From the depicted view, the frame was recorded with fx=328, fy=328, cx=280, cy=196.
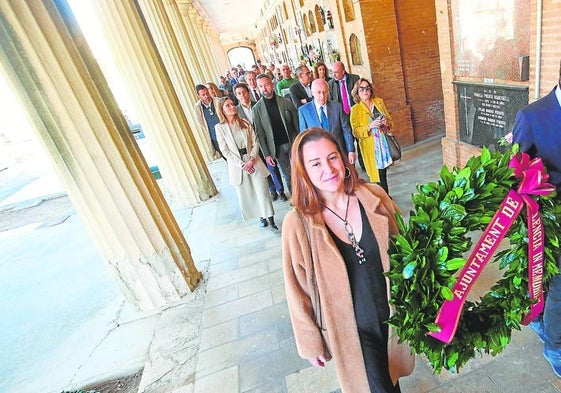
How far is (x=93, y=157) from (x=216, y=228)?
260 centimetres

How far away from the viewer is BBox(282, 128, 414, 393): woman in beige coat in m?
1.55

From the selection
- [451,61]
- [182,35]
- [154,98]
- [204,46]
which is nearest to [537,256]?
[451,61]

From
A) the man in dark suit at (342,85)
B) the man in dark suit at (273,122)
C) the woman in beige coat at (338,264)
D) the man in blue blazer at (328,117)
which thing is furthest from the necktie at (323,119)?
the woman in beige coat at (338,264)

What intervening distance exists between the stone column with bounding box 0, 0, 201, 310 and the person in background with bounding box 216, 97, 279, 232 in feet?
3.82

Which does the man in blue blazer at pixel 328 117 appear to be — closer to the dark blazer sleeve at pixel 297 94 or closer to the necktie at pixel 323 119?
the necktie at pixel 323 119

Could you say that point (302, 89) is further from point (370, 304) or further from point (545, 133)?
point (370, 304)

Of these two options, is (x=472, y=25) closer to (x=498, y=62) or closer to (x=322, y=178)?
(x=498, y=62)

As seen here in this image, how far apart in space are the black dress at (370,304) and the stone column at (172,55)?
614 centimetres

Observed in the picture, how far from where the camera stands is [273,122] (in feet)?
16.2

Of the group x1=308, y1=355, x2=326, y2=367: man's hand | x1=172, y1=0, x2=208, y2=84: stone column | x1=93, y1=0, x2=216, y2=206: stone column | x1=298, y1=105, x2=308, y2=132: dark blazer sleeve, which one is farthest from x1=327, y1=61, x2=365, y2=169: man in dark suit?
x1=172, y1=0, x2=208, y2=84: stone column

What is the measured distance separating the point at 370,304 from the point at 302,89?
5.61 metres

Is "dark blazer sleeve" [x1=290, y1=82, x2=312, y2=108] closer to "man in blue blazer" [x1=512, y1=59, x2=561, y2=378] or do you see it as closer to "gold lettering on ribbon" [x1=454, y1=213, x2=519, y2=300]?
"man in blue blazer" [x1=512, y1=59, x2=561, y2=378]

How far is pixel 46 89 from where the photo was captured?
292 centimetres

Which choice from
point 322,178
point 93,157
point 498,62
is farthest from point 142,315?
point 498,62
